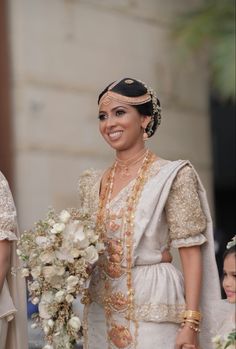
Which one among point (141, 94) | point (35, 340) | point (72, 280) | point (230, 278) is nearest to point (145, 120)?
point (141, 94)

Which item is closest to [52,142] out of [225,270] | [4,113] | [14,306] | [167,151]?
[4,113]

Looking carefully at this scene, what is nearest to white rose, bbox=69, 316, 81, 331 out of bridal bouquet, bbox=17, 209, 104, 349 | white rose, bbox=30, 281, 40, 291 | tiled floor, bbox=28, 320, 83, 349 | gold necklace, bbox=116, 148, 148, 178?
bridal bouquet, bbox=17, 209, 104, 349

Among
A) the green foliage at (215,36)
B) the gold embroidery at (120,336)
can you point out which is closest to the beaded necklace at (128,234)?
the gold embroidery at (120,336)

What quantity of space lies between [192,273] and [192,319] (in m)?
0.22

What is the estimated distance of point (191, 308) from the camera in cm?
499

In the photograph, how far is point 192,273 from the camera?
16.6 ft

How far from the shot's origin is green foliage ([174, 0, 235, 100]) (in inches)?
403

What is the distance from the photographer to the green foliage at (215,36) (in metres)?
10.2

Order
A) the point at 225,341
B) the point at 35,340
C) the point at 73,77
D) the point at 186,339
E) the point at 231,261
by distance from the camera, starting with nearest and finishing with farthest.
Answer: the point at 225,341 → the point at 231,261 → the point at 186,339 → the point at 35,340 → the point at 73,77

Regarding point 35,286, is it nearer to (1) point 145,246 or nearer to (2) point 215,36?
(1) point 145,246

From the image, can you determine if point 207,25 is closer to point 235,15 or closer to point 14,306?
point 235,15

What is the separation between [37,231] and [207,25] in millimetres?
5833

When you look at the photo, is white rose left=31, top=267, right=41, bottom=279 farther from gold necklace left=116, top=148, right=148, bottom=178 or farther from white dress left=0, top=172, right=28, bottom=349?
gold necklace left=116, top=148, right=148, bottom=178

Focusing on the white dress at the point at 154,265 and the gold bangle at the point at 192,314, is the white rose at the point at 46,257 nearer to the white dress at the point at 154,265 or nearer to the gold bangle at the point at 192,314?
the white dress at the point at 154,265
